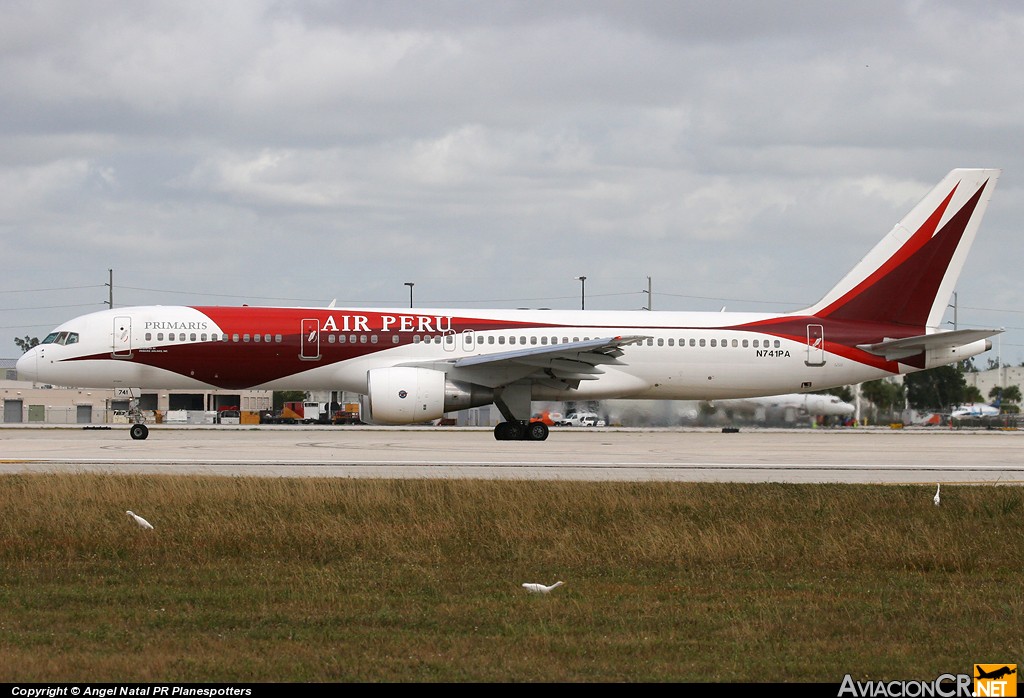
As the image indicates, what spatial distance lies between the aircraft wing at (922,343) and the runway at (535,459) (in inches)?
149

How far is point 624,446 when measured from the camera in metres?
29.6

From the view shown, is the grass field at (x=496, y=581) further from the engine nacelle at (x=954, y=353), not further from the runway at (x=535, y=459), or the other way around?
the engine nacelle at (x=954, y=353)

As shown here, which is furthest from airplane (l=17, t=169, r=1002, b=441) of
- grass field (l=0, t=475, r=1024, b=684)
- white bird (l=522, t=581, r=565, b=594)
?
white bird (l=522, t=581, r=565, b=594)

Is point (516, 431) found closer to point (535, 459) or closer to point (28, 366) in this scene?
point (535, 459)

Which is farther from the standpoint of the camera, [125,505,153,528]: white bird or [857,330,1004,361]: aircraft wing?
[857,330,1004,361]: aircraft wing

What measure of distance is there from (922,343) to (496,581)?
27.1m

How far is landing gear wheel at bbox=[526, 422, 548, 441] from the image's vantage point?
32.7 m

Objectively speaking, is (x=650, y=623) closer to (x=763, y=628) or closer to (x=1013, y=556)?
(x=763, y=628)

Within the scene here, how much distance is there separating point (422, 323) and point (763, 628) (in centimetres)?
2529

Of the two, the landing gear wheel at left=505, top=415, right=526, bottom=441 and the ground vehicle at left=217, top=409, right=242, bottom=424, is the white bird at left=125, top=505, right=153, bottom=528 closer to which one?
the landing gear wheel at left=505, top=415, right=526, bottom=441

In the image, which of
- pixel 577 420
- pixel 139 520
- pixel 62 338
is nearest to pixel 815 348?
pixel 62 338

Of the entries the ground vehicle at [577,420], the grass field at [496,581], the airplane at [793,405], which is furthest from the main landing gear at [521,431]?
the ground vehicle at [577,420]

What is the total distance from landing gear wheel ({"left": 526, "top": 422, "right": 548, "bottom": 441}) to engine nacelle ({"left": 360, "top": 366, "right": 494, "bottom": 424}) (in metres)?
2.57

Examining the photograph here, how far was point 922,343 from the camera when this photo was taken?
34969 mm
